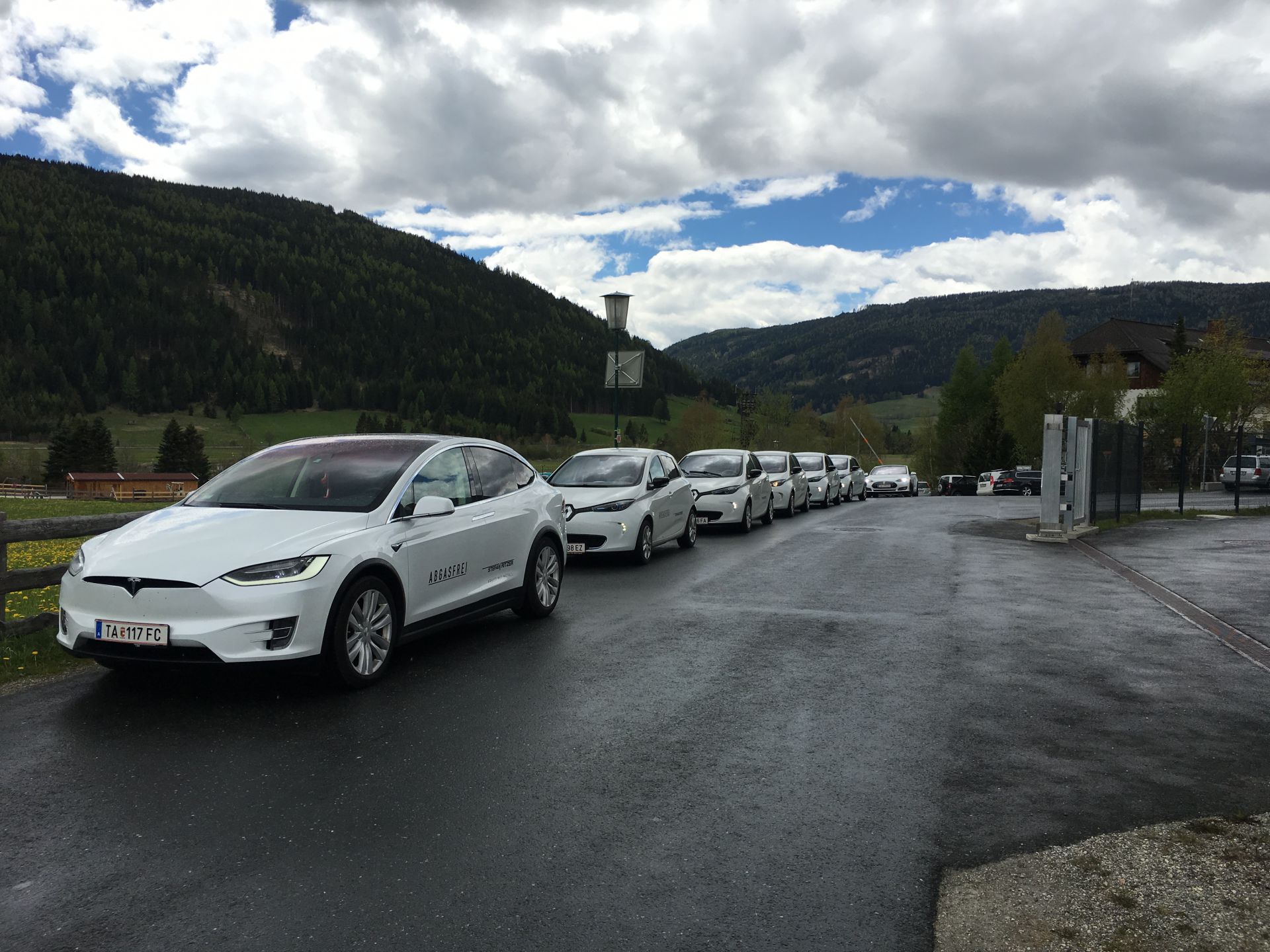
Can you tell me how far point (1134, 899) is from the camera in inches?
139

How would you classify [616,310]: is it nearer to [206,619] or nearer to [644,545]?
[644,545]

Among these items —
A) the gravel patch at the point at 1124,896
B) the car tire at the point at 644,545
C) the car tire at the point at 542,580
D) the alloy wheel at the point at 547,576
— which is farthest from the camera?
the car tire at the point at 644,545

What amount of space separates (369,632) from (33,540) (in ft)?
10.4

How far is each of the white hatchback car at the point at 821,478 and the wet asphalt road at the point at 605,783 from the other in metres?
21.4

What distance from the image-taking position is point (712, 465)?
67.7ft

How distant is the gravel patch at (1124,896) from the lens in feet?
10.6

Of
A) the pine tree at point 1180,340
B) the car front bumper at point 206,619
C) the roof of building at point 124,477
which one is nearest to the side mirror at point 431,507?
the car front bumper at point 206,619

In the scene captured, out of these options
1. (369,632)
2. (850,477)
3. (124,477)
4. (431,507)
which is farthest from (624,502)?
(124,477)

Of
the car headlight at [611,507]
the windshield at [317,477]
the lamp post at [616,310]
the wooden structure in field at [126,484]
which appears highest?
the lamp post at [616,310]

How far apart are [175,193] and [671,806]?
8691 inches

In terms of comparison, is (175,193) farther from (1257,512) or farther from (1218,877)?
(1218,877)

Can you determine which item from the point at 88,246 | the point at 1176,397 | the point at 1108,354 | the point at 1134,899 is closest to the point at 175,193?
the point at 88,246

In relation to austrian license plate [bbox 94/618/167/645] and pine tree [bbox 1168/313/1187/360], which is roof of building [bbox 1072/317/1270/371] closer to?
pine tree [bbox 1168/313/1187/360]

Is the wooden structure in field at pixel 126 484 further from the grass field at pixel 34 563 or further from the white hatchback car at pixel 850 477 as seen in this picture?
the grass field at pixel 34 563
